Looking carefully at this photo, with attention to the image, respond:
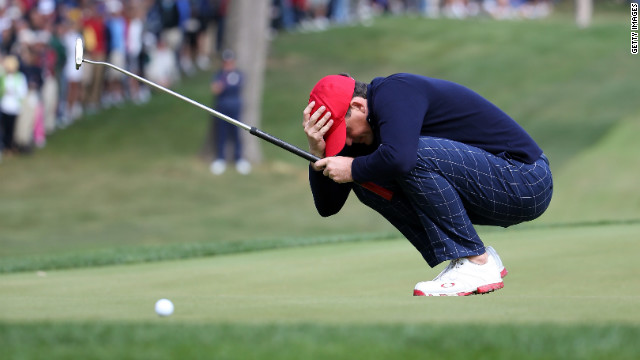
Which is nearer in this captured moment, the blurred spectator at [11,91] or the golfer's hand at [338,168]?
the golfer's hand at [338,168]

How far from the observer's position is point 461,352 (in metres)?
3.04

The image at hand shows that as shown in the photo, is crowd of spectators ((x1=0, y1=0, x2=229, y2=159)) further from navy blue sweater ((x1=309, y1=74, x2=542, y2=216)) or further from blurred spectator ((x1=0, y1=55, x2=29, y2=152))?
navy blue sweater ((x1=309, y1=74, x2=542, y2=216))

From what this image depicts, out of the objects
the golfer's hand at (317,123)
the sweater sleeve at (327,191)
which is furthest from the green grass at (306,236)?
the golfer's hand at (317,123)

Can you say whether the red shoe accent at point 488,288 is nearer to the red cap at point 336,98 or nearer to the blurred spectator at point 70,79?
the red cap at point 336,98

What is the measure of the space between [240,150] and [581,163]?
220 inches

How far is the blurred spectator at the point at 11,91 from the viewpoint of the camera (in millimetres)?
16203

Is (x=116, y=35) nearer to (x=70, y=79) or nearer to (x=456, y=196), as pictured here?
(x=70, y=79)

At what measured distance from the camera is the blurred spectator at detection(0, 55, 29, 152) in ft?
53.2

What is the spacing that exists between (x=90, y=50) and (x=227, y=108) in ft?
13.5

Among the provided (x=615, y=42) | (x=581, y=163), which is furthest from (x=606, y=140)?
(x=615, y=42)

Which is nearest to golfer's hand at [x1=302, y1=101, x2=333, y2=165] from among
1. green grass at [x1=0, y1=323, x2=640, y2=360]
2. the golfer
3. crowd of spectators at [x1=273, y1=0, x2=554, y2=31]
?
the golfer

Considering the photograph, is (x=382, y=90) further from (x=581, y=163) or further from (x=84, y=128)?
(x=84, y=128)

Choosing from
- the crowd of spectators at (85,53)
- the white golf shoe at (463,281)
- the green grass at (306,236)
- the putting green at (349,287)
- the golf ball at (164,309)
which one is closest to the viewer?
the green grass at (306,236)

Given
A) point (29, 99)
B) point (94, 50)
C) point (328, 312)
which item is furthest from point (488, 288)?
point (94, 50)
